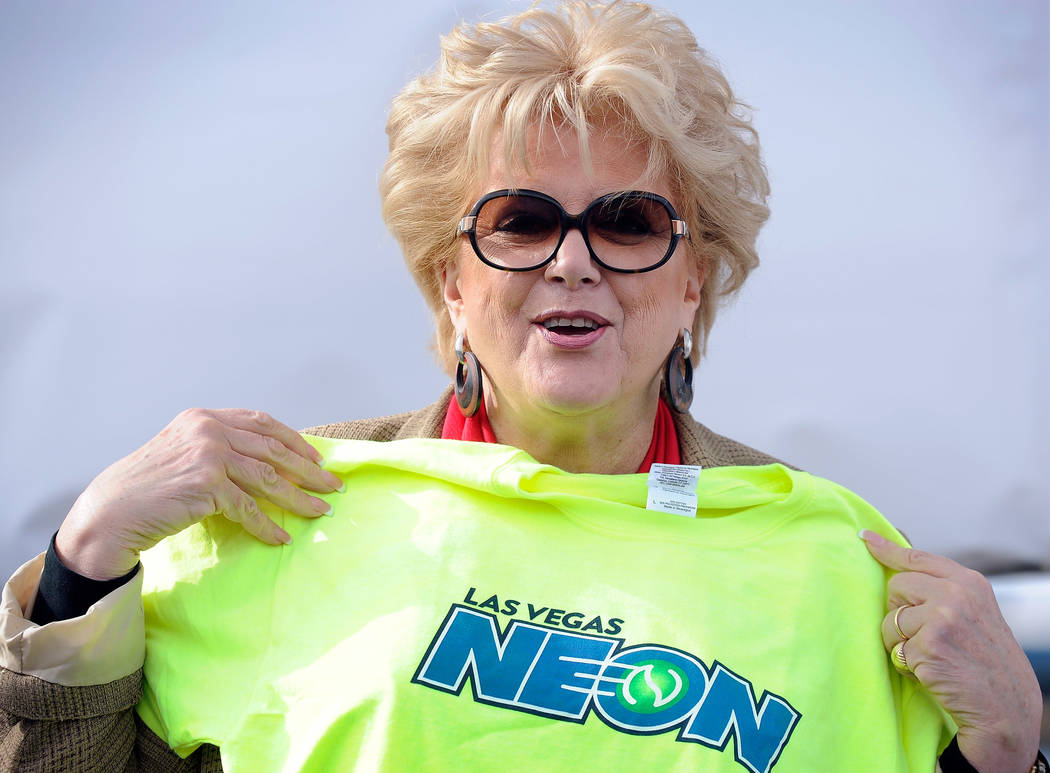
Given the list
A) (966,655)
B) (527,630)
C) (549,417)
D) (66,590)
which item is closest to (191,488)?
(66,590)

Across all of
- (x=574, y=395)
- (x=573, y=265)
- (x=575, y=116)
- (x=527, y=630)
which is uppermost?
(x=575, y=116)

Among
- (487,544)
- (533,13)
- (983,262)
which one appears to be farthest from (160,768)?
(983,262)

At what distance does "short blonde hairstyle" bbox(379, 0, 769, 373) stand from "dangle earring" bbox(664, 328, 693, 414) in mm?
181

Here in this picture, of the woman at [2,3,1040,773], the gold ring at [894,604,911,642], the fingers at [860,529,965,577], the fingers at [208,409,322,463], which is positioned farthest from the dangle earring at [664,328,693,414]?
the fingers at [208,409,322,463]

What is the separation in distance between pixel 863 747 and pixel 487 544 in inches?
24.0

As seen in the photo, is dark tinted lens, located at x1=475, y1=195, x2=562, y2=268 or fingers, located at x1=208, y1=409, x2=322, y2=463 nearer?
fingers, located at x1=208, y1=409, x2=322, y2=463

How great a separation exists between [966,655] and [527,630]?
64cm

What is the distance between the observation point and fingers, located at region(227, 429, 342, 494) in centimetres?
147

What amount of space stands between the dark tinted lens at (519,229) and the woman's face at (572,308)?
0.08 feet

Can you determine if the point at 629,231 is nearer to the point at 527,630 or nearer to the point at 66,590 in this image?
the point at 527,630

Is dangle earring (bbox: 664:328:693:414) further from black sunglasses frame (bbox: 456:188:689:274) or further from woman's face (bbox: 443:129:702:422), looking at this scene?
black sunglasses frame (bbox: 456:188:689:274)

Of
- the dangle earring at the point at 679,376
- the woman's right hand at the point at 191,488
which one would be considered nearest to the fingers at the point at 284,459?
the woman's right hand at the point at 191,488

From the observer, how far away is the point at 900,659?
1419 millimetres

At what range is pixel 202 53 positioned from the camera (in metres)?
2.46
